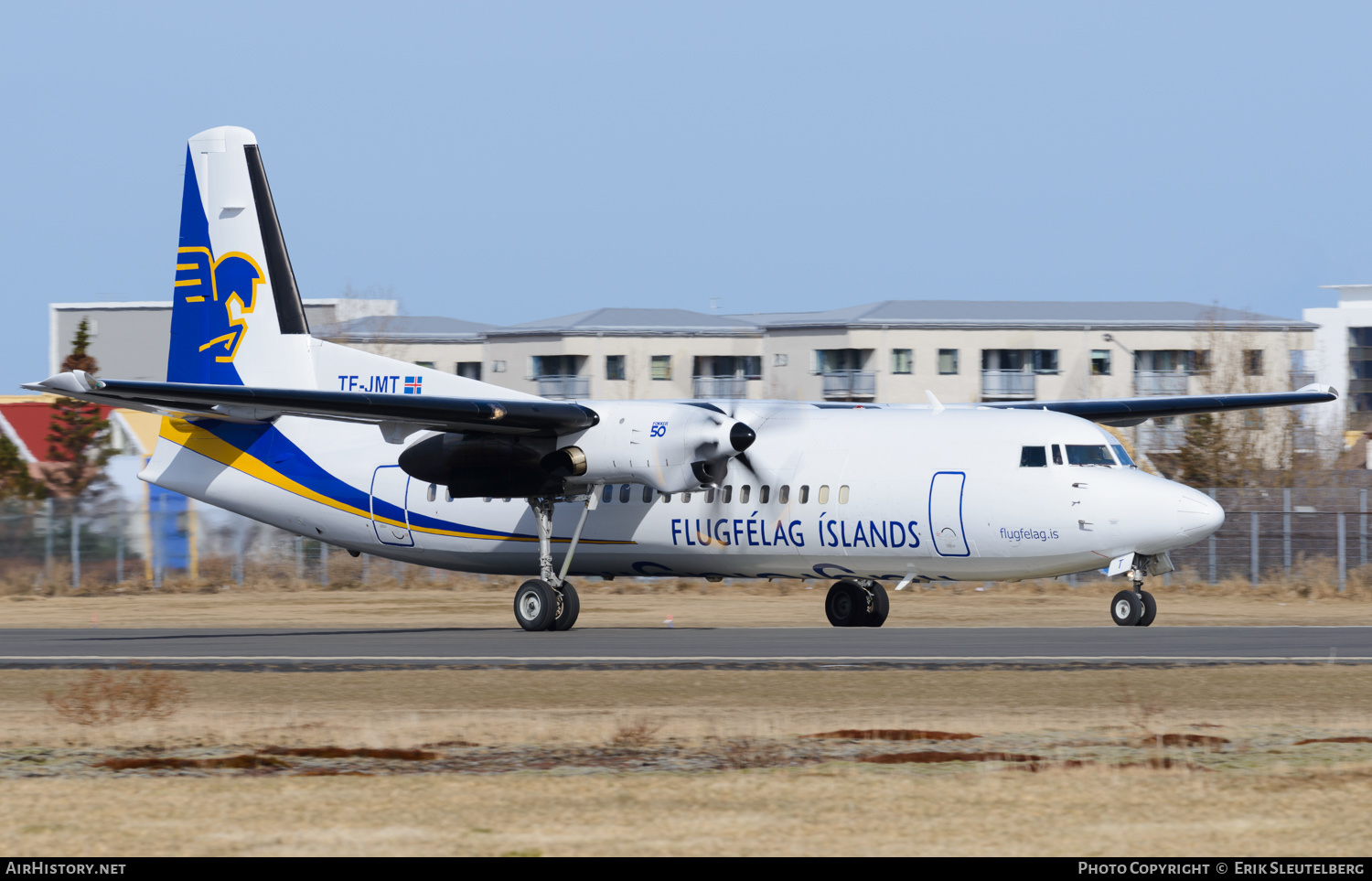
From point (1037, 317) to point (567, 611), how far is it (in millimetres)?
57462

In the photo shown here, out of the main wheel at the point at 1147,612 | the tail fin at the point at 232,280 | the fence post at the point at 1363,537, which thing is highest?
the tail fin at the point at 232,280

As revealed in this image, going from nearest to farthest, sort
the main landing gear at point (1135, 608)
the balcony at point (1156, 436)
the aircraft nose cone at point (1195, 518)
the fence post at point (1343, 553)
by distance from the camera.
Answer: the aircraft nose cone at point (1195, 518) < the main landing gear at point (1135, 608) < the fence post at point (1343, 553) < the balcony at point (1156, 436)

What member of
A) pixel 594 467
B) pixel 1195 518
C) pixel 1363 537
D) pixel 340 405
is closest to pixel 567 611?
pixel 594 467

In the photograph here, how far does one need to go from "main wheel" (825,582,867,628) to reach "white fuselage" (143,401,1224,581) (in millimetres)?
936

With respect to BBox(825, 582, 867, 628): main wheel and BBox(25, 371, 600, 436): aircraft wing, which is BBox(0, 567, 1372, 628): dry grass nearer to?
BBox(825, 582, 867, 628): main wheel

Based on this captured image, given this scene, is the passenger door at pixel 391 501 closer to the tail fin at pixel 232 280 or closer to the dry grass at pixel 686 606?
the dry grass at pixel 686 606

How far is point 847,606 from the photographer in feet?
→ 85.1

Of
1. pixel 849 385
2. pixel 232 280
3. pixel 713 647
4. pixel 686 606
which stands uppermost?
pixel 849 385

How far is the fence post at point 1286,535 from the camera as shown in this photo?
36.1 metres

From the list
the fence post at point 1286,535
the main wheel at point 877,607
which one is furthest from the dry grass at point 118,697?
the fence post at point 1286,535

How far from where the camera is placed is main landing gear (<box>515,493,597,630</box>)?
25891 millimetres

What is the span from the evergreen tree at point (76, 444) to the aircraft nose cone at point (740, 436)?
4628 centimetres

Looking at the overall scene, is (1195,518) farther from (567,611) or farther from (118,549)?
(118,549)
